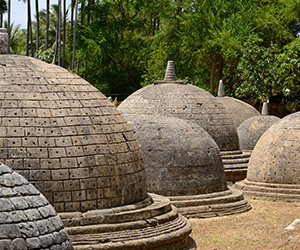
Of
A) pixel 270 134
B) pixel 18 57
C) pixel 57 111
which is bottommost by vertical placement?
pixel 270 134

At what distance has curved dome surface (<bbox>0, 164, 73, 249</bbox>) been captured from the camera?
5.59 m

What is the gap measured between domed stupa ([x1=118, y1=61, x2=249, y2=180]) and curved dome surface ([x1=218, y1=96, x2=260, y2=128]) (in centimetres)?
549

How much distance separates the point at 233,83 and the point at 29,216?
3555 cm

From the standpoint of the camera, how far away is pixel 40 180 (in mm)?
9508

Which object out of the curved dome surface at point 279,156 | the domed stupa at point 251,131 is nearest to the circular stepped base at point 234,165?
the curved dome surface at point 279,156

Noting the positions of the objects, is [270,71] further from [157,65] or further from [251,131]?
[251,131]

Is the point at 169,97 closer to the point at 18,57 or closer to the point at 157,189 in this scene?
the point at 157,189

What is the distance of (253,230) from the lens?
13.5m

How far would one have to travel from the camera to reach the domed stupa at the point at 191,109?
19438 mm

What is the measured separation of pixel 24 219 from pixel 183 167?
930cm

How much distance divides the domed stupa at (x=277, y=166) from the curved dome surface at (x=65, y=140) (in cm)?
716

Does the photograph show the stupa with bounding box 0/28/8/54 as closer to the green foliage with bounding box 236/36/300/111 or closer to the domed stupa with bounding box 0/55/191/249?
the domed stupa with bounding box 0/55/191/249

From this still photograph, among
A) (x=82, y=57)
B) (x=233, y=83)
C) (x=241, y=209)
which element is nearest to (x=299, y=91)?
(x=233, y=83)

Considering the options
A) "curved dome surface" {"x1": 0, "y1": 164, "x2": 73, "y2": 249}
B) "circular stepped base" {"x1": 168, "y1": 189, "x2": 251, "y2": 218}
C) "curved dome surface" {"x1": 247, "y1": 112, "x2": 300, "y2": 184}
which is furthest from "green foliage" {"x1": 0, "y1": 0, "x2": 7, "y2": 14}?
"curved dome surface" {"x1": 0, "y1": 164, "x2": 73, "y2": 249}
